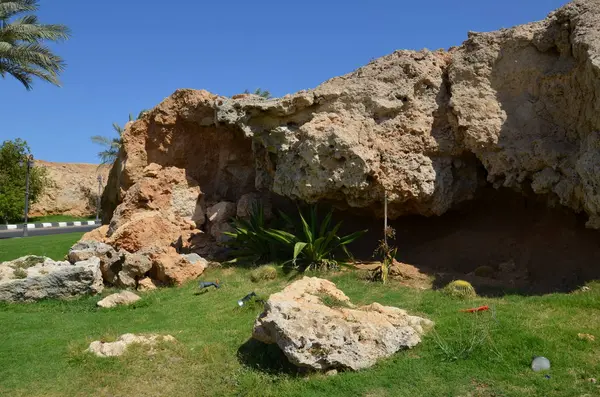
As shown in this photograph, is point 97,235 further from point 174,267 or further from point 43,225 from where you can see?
point 43,225

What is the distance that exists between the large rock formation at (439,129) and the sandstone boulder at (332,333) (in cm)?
408

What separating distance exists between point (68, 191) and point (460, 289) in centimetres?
3411

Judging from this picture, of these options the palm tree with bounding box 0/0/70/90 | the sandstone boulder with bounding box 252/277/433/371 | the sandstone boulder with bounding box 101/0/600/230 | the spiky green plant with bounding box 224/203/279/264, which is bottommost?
the sandstone boulder with bounding box 252/277/433/371

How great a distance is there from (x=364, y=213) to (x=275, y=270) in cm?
249

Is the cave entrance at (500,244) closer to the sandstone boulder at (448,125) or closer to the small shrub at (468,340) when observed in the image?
the sandstone boulder at (448,125)

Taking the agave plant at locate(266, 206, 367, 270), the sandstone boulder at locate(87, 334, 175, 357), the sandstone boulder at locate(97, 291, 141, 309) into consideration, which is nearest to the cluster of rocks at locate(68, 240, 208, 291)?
the sandstone boulder at locate(97, 291, 141, 309)

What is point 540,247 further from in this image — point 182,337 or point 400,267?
point 182,337

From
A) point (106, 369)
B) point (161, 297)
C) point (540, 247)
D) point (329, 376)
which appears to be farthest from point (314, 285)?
point (540, 247)

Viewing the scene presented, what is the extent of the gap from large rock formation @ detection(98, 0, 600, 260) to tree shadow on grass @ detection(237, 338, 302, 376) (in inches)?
173

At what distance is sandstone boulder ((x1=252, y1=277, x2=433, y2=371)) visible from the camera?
5934 mm

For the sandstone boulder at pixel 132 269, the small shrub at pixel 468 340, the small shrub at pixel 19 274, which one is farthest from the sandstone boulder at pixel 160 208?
the small shrub at pixel 468 340

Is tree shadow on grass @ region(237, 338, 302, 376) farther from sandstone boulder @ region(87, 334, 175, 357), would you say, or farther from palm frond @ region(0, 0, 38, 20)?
palm frond @ region(0, 0, 38, 20)

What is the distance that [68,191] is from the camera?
3750cm

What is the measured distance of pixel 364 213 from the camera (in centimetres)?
1188
